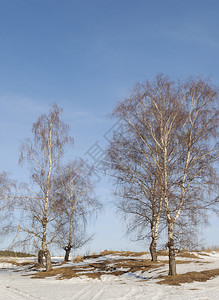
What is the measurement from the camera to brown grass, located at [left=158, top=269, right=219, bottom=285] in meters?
11.9

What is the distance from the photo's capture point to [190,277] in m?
12.4

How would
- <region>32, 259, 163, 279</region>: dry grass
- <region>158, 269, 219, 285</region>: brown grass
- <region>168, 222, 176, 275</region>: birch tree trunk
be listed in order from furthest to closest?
<region>32, 259, 163, 279</region>: dry grass < <region>168, 222, 176, 275</region>: birch tree trunk < <region>158, 269, 219, 285</region>: brown grass

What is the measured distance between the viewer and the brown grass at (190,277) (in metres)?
→ 11.9

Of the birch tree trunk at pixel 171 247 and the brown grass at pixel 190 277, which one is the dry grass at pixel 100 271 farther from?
the brown grass at pixel 190 277

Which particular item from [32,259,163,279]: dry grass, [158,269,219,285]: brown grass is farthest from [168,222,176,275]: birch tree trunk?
[32,259,163,279]: dry grass

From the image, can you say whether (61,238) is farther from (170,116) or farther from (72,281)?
(170,116)

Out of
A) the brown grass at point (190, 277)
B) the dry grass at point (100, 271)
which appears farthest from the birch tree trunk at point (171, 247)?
the dry grass at point (100, 271)

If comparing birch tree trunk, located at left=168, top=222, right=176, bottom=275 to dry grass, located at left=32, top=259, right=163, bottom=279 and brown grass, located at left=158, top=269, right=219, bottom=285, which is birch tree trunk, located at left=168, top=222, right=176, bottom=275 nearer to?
brown grass, located at left=158, top=269, right=219, bottom=285

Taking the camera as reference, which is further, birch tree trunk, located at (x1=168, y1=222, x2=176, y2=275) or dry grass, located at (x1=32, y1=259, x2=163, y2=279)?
dry grass, located at (x1=32, y1=259, x2=163, y2=279)

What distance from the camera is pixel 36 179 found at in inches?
717

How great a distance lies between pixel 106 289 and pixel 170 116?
7.58 meters

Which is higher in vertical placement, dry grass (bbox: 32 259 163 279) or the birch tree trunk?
the birch tree trunk

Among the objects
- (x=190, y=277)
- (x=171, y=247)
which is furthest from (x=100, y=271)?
(x=190, y=277)

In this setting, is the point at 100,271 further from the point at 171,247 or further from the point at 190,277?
the point at 190,277
